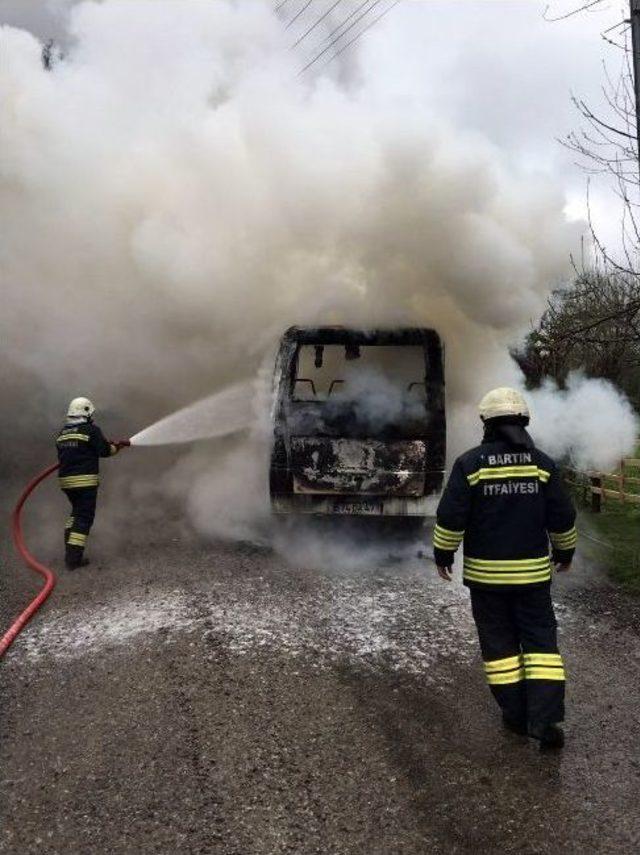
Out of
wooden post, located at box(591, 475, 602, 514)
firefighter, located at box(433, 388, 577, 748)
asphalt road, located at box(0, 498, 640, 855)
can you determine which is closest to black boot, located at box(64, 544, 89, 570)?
asphalt road, located at box(0, 498, 640, 855)

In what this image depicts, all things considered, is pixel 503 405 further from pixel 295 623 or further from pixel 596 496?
pixel 596 496

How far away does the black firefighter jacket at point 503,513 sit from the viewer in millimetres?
3205

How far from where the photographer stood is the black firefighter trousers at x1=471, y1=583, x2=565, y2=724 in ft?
10.0

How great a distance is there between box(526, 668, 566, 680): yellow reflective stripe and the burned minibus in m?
2.76

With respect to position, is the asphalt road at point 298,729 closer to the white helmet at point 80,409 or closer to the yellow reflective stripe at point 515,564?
the yellow reflective stripe at point 515,564

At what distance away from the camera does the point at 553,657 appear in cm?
312

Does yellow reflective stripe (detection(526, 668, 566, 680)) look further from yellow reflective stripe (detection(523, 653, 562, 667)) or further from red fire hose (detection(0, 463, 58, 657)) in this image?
red fire hose (detection(0, 463, 58, 657))

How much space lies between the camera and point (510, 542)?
3211mm

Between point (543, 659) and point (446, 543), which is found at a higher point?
point (446, 543)

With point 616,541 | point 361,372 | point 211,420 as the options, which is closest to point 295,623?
point 361,372

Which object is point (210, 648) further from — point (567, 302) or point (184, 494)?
point (567, 302)

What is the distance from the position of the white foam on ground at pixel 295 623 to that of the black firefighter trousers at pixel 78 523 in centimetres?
107

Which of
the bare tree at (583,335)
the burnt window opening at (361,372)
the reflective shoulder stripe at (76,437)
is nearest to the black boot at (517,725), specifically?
the burnt window opening at (361,372)

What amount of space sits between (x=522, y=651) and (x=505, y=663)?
0.55ft
